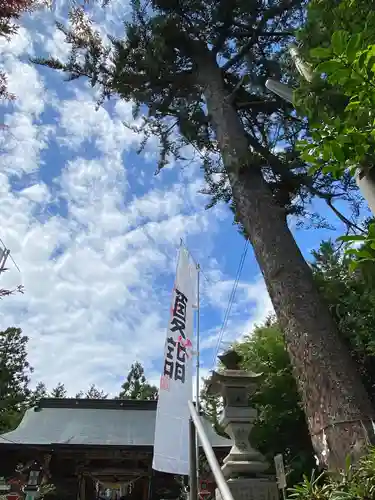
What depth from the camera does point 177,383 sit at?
3936 millimetres

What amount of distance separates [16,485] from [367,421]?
817 cm

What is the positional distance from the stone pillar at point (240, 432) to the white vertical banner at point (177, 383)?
42 centimetres

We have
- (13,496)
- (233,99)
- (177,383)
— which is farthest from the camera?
(13,496)

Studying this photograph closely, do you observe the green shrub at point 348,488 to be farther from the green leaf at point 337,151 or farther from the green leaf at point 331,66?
the green leaf at point 331,66

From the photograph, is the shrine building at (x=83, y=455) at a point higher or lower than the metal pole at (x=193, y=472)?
higher

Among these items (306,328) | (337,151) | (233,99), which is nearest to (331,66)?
(337,151)

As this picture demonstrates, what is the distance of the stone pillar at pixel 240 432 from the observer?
2.57m

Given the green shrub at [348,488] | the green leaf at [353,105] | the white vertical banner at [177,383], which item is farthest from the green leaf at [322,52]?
the white vertical banner at [177,383]

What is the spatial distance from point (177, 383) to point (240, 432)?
1.07 metres

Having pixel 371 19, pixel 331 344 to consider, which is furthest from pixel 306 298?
pixel 371 19

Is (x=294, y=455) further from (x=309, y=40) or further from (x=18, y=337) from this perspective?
(x=18, y=337)

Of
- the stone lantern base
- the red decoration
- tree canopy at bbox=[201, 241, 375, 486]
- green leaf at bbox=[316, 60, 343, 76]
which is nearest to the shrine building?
the red decoration

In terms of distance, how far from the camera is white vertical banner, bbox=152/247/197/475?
3453 mm

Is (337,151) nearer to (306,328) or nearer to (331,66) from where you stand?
(331,66)
